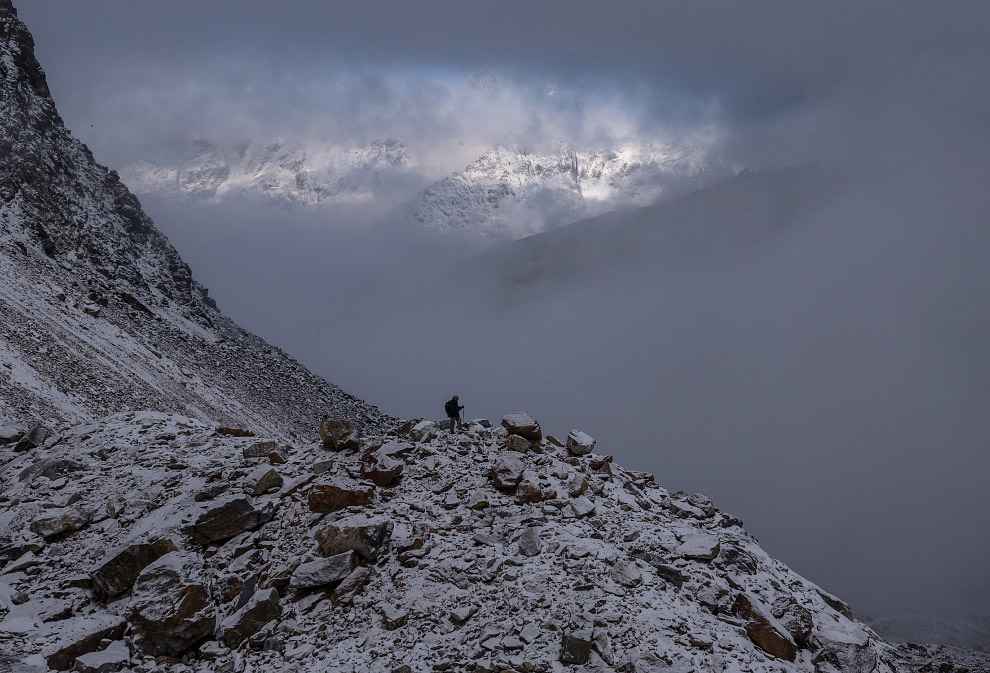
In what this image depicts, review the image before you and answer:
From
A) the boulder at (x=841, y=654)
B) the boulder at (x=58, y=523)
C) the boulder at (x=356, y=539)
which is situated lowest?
the boulder at (x=58, y=523)

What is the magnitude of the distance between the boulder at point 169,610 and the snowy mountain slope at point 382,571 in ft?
0.12

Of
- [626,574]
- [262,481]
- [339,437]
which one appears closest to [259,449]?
[262,481]

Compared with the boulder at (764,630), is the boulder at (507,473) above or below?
above

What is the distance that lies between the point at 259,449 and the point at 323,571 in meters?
6.18

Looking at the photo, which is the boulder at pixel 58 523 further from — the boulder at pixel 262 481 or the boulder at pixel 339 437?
the boulder at pixel 339 437

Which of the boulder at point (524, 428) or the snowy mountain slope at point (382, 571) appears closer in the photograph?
the snowy mountain slope at point (382, 571)

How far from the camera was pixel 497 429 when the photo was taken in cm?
1802

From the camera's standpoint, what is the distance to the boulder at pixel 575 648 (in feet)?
33.7

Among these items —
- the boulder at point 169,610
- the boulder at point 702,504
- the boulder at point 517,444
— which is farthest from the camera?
the boulder at point 517,444

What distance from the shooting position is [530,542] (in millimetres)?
13031

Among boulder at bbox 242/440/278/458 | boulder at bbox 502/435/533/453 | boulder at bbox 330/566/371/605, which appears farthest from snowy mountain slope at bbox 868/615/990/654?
boulder at bbox 242/440/278/458

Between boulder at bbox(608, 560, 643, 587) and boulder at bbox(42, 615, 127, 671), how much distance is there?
424 inches

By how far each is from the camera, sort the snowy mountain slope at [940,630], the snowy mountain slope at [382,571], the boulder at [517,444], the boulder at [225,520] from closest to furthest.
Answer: the snowy mountain slope at [382,571] < the boulder at [225,520] < the boulder at [517,444] < the snowy mountain slope at [940,630]

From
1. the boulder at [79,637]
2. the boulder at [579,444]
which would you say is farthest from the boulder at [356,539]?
the boulder at [579,444]
